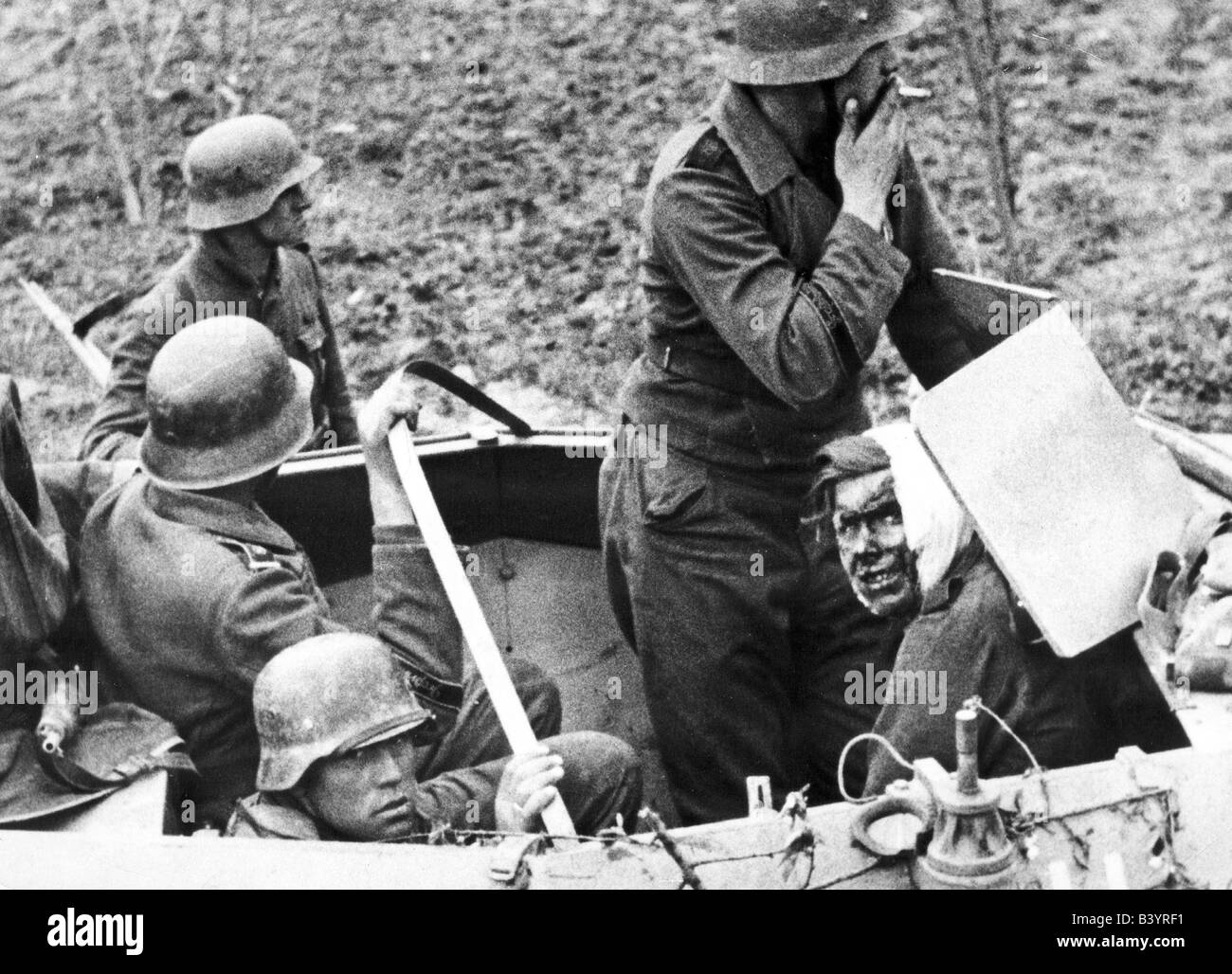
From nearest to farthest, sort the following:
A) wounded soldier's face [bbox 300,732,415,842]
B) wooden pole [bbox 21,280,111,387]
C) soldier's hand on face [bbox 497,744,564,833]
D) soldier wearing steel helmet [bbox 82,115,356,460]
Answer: soldier's hand on face [bbox 497,744,564,833] < wounded soldier's face [bbox 300,732,415,842] < soldier wearing steel helmet [bbox 82,115,356,460] < wooden pole [bbox 21,280,111,387]

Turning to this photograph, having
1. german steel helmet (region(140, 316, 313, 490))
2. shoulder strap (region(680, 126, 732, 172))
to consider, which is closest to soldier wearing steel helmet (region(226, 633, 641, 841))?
german steel helmet (region(140, 316, 313, 490))

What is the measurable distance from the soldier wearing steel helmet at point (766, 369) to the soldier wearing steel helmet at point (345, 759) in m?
0.85

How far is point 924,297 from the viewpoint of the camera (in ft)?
15.4

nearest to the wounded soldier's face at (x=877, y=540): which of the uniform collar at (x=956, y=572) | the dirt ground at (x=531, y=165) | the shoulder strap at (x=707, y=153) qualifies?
the uniform collar at (x=956, y=572)

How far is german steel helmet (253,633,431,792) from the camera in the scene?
3.83 m

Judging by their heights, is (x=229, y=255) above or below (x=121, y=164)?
above

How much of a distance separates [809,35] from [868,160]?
12.0 inches

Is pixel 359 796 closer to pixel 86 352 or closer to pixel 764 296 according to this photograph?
pixel 764 296

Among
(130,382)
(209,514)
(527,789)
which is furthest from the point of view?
(130,382)

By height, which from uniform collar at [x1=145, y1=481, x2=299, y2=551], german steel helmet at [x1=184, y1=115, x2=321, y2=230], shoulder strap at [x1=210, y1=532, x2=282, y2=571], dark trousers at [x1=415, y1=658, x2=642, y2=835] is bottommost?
dark trousers at [x1=415, y1=658, x2=642, y2=835]

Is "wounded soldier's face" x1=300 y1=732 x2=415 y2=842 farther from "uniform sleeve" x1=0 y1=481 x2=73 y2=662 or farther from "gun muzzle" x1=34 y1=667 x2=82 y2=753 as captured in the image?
"uniform sleeve" x1=0 y1=481 x2=73 y2=662

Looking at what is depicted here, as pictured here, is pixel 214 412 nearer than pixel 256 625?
No

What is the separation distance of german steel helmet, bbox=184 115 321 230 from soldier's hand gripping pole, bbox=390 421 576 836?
4.76 feet

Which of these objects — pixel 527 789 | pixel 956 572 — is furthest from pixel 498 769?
pixel 956 572
